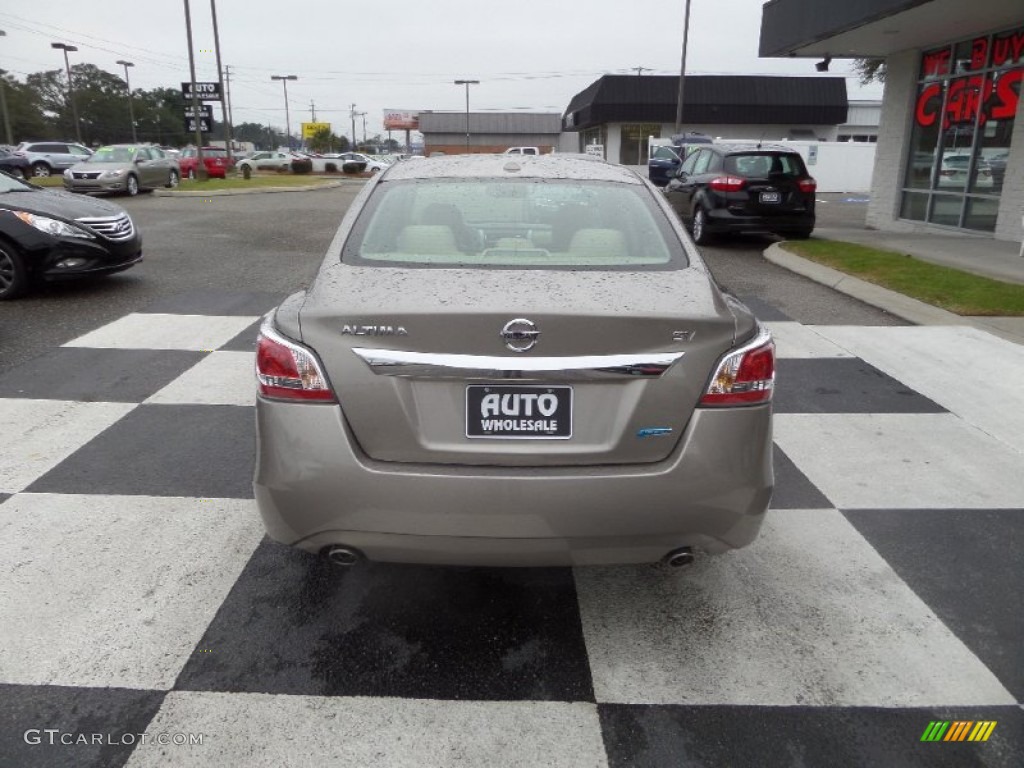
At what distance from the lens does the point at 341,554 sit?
2516 mm

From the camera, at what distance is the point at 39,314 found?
7492 mm

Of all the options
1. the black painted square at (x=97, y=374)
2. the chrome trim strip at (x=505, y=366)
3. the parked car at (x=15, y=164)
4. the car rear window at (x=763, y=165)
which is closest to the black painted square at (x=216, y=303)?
the black painted square at (x=97, y=374)

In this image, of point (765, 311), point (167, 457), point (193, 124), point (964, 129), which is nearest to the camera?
point (167, 457)

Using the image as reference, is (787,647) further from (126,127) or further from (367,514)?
(126,127)

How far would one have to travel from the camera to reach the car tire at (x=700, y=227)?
12695 millimetres

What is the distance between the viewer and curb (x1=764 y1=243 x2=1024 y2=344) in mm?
7132

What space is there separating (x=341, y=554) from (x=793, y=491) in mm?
2458

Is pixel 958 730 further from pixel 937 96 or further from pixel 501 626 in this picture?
pixel 937 96

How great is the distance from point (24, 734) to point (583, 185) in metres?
2.82

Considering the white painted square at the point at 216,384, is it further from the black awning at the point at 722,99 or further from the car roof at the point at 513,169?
the black awning at the point at 722,99

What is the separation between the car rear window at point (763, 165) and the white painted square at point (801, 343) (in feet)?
18.5

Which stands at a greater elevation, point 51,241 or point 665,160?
point 665,160

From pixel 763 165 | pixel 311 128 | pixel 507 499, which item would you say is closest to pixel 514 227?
pixel 507 499

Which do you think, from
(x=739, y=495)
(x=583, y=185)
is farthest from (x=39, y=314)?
(x=739, y=495)
